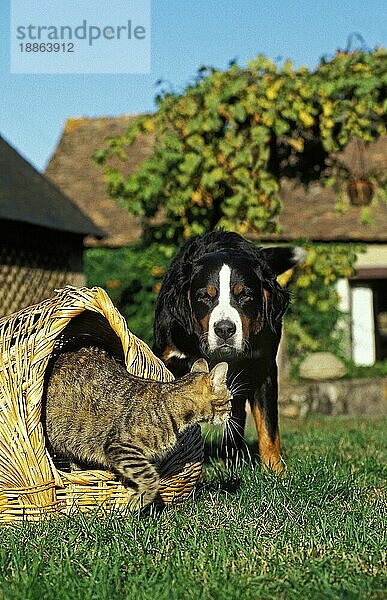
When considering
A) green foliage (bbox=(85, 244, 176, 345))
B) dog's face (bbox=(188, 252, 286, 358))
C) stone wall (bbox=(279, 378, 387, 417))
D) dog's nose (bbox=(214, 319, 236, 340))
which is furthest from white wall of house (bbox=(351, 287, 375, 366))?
dog's nose (bbox=(214, 319, 236, 340))

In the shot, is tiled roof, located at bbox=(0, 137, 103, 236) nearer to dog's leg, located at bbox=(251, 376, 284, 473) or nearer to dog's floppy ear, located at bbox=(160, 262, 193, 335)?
dog's floppy ear, located at bbox=(160, 262, 193, 335)

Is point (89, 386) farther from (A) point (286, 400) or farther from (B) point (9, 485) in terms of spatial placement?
(A) point (286, 400)

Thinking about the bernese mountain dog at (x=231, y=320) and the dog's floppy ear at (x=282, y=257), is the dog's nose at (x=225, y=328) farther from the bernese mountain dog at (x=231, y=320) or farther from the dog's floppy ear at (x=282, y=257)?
the dog's floppy ear at (x=282, y=257)

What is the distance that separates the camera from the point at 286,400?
1233cm

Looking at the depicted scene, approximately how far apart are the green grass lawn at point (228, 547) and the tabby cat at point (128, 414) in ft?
1.07

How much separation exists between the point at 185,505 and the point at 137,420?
0.59 m

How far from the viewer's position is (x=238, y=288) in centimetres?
550

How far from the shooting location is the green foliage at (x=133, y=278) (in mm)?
15461

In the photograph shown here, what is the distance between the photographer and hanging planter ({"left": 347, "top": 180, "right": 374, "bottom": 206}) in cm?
1327

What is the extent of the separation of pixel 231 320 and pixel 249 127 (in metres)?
7.44

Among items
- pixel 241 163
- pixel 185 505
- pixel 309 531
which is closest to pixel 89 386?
pixel 185 505

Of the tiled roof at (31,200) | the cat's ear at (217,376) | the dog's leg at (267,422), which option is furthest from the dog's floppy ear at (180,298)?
the tiled roof at (31,200)

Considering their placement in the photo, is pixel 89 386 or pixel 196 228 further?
pixel 196 228

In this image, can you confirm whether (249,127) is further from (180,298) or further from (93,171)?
(93,171)
